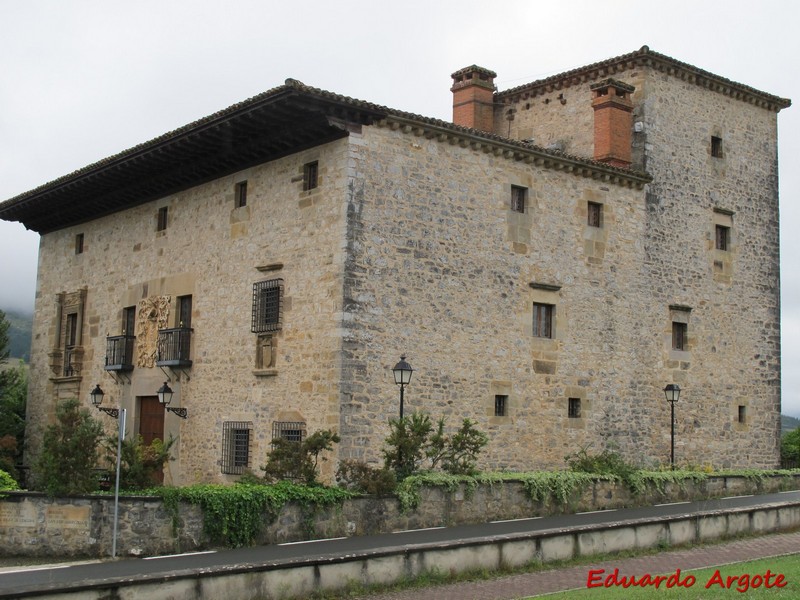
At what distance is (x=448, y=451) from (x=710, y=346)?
10117mm

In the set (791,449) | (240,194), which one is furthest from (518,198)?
(791,449)

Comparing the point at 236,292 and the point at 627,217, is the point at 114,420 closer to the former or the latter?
the point at 236,292

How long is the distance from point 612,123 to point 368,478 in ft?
39.8

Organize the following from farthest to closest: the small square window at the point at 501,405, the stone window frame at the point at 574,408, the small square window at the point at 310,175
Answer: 1. the stone window frame at the point at 574,408
2. the small square window at the point at 501,405
3. the small square window at the point at 310,175

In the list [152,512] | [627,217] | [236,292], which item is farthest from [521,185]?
[152,512]

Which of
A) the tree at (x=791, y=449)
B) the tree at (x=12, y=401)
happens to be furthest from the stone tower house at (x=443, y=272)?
the tree at (x=791, y=449)

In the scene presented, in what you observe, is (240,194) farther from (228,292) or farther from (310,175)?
(310,175)

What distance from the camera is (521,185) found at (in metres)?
22.1

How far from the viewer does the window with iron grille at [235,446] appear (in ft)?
68.6

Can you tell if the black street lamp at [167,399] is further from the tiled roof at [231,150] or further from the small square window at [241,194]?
the tiled roof at [231,150]

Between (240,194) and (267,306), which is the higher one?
(240,194)

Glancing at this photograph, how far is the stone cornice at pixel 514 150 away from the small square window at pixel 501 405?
526 cm

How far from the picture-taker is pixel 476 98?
27938 millimetres

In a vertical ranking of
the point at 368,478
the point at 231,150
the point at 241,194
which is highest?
the point at 231,150
